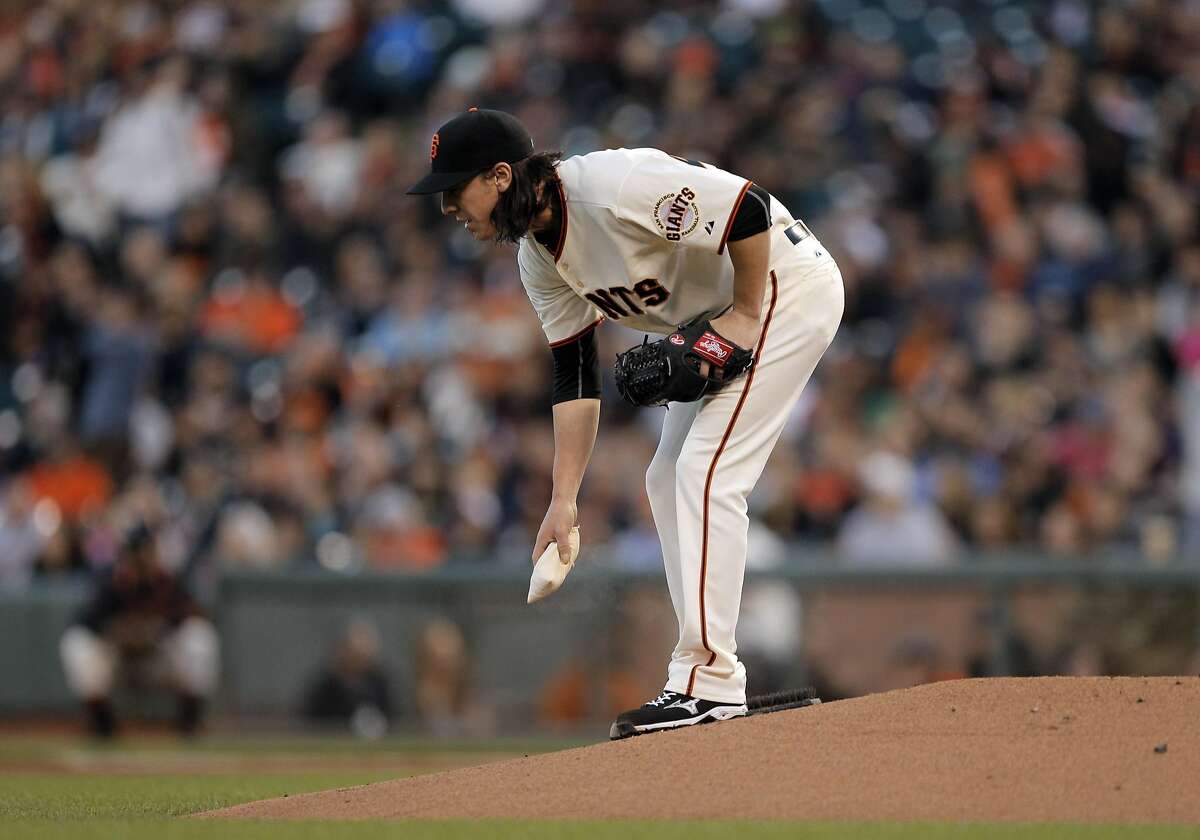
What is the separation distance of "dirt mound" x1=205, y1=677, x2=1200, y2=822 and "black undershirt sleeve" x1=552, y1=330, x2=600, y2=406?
1.16 m

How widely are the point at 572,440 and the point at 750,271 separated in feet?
2.82

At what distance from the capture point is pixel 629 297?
5.89 meters

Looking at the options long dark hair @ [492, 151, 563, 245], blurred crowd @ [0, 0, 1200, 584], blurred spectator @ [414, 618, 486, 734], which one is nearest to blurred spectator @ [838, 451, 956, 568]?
blurred crowd @ [0, 0, 1200, 584]

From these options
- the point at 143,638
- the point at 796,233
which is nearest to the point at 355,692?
the point at 143,638

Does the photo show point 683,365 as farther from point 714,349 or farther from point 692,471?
point 692,471

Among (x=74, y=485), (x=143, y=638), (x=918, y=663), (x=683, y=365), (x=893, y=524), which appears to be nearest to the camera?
(x=683, y=365)

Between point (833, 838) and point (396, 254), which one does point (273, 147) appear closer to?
point (396, 254)

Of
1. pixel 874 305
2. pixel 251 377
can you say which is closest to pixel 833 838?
pixel 874 305

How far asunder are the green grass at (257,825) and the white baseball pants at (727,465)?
0.88 metres

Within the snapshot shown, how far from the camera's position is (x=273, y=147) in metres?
15.9

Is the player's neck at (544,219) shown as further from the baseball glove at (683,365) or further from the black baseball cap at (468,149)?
the baseball glove at (683,365)

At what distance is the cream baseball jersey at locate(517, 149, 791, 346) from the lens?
18.5ft

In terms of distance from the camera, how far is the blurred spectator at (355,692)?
11.9 metres

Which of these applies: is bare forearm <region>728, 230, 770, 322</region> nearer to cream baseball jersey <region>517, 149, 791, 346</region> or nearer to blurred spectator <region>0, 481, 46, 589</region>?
cream baseball jersey <region>517, 149, 791, 346</region>
